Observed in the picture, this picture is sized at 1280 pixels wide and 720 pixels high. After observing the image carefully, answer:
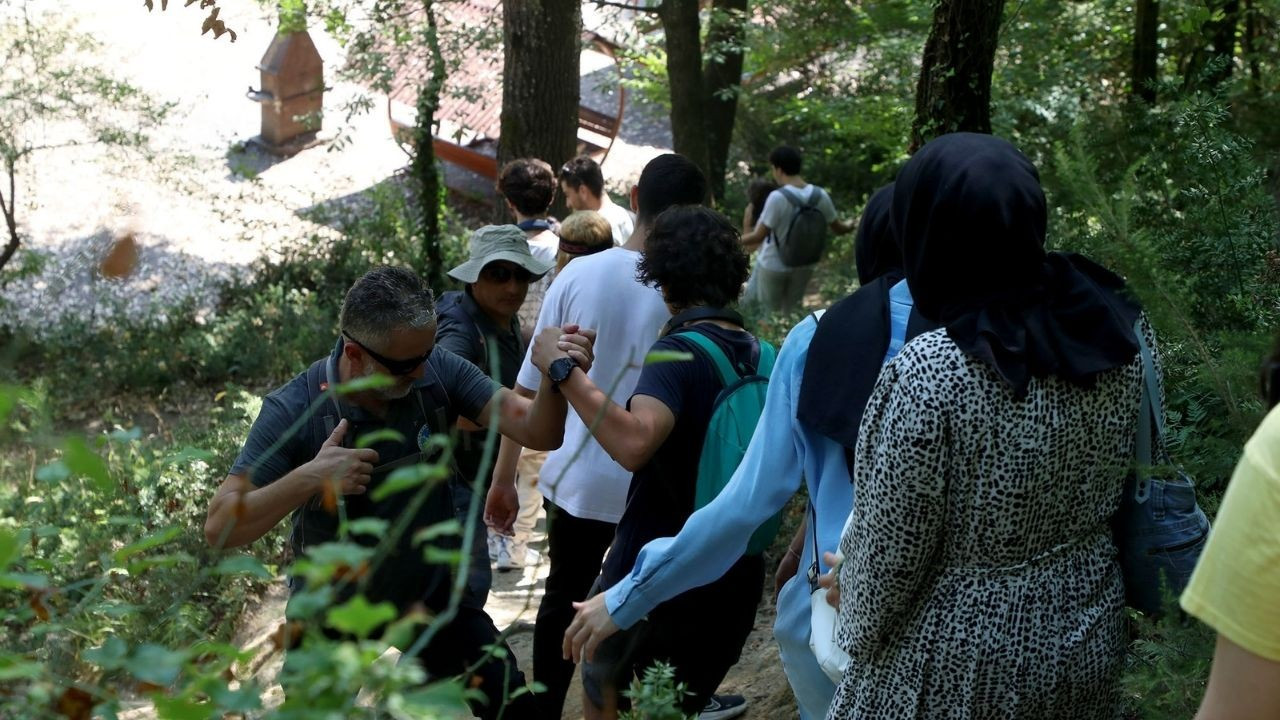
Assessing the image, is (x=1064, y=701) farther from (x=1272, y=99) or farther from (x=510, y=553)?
(x=1272, y=99)

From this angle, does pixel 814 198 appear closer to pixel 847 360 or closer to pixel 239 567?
pixel 847 360

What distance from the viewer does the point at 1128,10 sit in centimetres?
1367

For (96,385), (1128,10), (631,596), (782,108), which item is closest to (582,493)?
(631,596)

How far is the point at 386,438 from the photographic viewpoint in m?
3.63

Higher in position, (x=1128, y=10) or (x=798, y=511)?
(x=1128, y=10)

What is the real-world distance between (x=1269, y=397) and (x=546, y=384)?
232cm

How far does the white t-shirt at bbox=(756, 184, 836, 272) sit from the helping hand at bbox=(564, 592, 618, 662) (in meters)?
7.42

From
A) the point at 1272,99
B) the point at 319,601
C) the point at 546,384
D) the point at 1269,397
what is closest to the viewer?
the point at 319,601

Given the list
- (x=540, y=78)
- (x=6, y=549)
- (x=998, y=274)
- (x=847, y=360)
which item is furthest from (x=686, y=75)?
(x=6, y=549)

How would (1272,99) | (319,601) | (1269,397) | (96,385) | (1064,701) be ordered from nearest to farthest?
1. (319,601)
2. (1269,397)
3. (1064,701)
4. (1272,99)
5. (96,385)

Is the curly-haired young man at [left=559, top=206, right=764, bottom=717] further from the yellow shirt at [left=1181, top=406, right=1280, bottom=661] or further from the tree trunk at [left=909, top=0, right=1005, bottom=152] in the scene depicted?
the tree trunk at [left=909, top=0, right=1005, bottom=152]

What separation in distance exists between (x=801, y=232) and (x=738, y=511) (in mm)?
7487

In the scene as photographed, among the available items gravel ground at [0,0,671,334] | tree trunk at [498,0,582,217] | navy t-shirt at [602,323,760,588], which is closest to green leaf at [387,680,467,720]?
navy t-shirt at [602,323,760,588]

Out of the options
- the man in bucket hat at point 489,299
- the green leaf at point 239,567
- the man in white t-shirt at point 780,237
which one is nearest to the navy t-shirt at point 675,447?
the man in bucket hat at point 489,299
